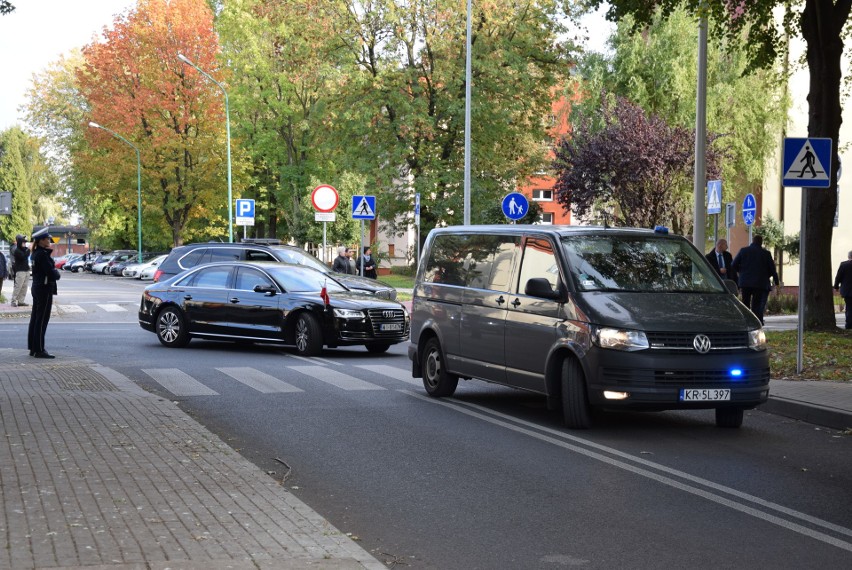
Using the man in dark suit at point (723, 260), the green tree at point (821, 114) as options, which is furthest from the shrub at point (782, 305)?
the green tree at point (821, 114)

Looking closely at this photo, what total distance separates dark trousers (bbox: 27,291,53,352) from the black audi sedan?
3.04 m

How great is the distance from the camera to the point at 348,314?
1820 centimetres

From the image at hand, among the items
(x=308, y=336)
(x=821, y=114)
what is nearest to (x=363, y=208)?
(x=308, y=336)

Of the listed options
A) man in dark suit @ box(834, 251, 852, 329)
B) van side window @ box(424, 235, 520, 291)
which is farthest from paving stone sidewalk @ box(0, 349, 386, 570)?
man in dark suit @ box(834, 251, 852, 329)

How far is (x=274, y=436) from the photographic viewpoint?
10.3 m

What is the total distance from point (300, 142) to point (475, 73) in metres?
23.6

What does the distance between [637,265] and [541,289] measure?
1.00 meters

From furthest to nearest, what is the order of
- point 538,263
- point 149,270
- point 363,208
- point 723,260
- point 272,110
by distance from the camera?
point 149,270
point 272,110
point 363,208
point 723,260
point 538,263

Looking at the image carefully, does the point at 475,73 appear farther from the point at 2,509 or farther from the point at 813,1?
the point at 2,509

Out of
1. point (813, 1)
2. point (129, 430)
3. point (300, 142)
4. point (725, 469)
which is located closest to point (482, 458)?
point (725, 469)

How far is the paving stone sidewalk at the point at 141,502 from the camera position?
5.64 m

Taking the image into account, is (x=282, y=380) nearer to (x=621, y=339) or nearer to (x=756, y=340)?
(x=621, y=339)

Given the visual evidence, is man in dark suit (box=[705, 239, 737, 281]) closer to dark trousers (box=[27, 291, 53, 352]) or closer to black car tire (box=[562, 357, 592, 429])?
dark trousers (box=[27, 291, 53, 352])

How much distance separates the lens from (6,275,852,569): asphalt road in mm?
6406
